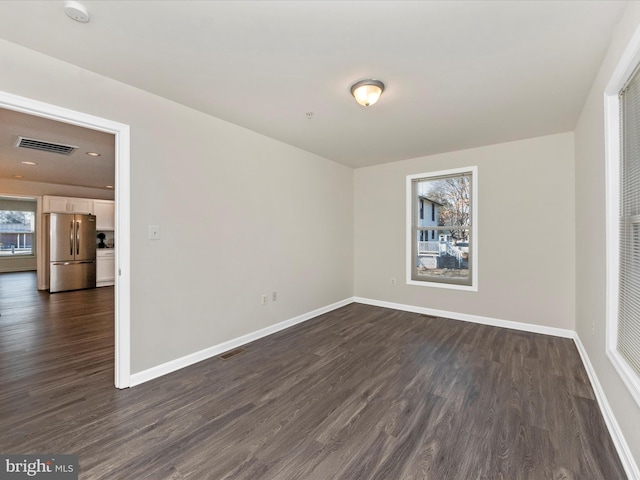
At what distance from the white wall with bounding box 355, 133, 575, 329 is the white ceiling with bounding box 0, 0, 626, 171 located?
722 mm

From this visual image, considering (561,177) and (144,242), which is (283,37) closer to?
(144,242)

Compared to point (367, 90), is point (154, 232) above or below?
below

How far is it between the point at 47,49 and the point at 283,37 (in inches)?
65.4

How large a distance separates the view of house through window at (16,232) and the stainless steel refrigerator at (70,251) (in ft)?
13.0

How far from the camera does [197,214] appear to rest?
292 centimetres

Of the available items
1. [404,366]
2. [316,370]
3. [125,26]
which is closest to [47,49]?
[125,26]

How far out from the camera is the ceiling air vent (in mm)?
3693

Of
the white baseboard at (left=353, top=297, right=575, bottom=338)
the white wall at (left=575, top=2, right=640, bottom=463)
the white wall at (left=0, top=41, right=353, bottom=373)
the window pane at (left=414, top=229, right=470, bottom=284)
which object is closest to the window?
the white wall at (left=0, top=41, right=353, bottom=373)

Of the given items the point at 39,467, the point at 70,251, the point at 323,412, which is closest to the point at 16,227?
the point at 70,251

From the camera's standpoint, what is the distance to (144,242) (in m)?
2.54

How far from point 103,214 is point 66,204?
755mm

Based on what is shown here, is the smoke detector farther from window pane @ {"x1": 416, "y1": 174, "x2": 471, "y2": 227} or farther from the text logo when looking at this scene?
window pane @ {"x1": 416, "y1": 174, "x2": 471, "y2": 227}

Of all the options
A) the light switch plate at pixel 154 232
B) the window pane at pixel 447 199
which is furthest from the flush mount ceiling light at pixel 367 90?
the window pane at pixel 447 199

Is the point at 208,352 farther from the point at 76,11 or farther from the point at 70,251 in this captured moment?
the point at 70,251
